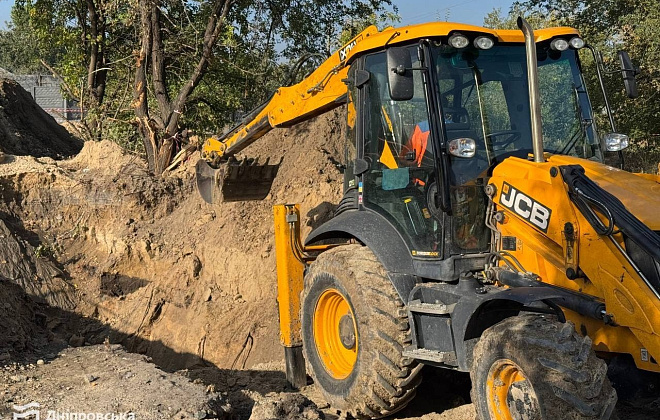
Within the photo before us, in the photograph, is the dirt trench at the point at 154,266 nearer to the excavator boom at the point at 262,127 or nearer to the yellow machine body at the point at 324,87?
the excavator boom at the point at 262,127

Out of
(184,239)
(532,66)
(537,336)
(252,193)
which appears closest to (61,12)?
(184,239)

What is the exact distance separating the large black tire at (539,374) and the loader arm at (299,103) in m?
2.84

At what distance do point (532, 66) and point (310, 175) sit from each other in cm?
586

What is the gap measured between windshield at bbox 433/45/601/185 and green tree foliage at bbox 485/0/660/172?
665cm

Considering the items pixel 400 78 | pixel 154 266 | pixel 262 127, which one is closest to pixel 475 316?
pixel 400 78

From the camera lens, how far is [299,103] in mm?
6914

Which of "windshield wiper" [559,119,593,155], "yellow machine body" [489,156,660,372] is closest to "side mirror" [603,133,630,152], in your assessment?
"windshield wiper" [559,119,593,155]

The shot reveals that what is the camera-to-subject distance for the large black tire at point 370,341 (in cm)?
490

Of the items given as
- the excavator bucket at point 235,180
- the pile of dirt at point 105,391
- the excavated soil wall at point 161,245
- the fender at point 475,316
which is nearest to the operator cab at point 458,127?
the fender at point 475,316

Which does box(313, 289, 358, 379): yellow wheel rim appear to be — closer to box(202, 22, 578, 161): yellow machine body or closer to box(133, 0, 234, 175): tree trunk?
box(202, 22, 578, 161): yellow machine body

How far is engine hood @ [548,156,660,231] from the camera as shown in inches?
153

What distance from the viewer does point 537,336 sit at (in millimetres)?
3641

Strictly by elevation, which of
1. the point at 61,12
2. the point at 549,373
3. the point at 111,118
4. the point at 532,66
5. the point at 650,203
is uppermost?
the point at 61,12

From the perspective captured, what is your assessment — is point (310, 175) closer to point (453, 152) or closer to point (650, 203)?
point (453, 152)
